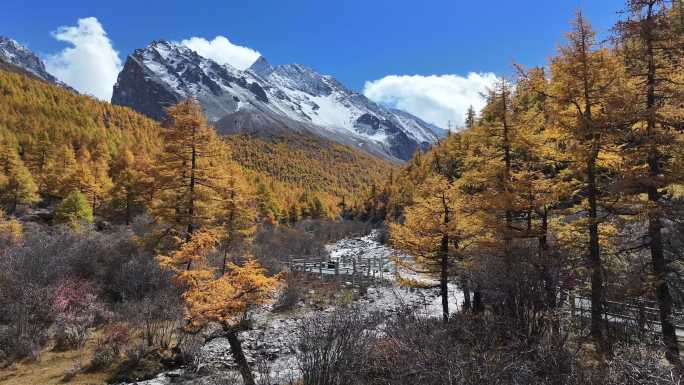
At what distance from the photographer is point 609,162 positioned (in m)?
11.8

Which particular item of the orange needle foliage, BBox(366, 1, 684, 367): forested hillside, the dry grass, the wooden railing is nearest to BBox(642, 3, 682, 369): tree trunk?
BBox(366, 1, 684, 367): forested hillside

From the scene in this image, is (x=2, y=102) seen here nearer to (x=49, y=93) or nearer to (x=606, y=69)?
(x=49, y=93)

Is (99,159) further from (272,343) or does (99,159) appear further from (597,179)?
(597,179)

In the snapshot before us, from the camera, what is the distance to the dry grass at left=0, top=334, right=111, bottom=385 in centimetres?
1257

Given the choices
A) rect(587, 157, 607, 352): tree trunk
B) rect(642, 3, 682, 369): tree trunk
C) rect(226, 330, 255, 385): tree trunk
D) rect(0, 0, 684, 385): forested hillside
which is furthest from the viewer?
rect(226, 330, 255, 385): tree trunk

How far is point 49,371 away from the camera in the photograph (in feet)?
43.3

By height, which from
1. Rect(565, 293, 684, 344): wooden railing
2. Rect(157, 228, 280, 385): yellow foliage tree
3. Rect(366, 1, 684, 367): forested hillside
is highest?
Rect(366, 1, 684, 367): forested hillside

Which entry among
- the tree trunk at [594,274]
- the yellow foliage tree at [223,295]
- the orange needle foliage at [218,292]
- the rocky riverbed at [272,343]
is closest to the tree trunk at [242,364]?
the yellow foliage tree at [223,295]

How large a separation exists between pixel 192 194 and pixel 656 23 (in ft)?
58.2

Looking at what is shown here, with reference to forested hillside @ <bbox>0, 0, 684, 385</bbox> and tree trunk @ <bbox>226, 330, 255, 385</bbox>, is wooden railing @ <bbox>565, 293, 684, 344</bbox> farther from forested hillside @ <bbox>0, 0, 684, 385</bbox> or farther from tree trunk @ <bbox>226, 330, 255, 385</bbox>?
tree trunk @ <bbox>226, 330, 255, 385</bbox>

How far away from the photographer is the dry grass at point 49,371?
1257 cm

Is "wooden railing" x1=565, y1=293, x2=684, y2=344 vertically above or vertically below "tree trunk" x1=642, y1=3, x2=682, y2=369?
below

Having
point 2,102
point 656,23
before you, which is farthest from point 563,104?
point 2,102

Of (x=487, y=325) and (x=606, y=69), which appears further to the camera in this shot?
(x=606, y=69)
